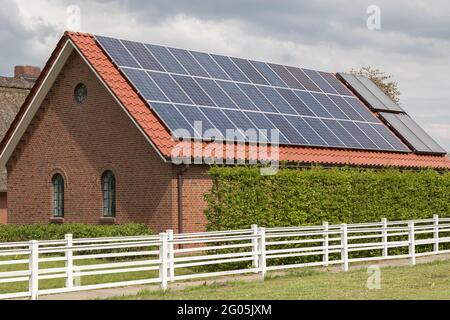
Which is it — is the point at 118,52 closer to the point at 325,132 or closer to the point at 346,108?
the point at 325,132

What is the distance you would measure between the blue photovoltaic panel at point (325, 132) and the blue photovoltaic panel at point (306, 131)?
1.02 feet

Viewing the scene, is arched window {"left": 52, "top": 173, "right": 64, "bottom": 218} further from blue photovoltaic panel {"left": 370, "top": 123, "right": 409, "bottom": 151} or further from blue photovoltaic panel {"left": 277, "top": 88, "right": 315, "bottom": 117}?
blue photovoltaic panel {"left": 370, "top": 123, "right": 409, "bottom": 151}

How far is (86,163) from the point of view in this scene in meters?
32.8

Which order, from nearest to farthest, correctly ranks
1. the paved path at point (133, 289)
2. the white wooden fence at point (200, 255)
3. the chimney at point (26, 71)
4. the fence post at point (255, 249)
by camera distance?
1. the paved path at point (133, 289)
2. the white wooden fence at point (200, 255)
3. the fence post at point (255, 249)
4. the chimney at point (26, 71)

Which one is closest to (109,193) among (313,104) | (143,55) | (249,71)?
(143,55)

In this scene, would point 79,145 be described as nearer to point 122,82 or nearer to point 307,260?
point 122,82

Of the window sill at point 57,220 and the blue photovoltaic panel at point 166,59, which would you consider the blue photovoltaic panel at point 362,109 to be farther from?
the window sill at point 57,220

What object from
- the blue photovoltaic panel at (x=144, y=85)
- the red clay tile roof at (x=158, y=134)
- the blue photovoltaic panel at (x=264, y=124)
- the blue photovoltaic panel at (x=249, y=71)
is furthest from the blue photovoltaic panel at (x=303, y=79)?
the blue photovoltaic panel at (x=144, y=85)

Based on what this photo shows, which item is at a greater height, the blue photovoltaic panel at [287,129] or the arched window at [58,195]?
the blue photovoltaic panel at [287,129]

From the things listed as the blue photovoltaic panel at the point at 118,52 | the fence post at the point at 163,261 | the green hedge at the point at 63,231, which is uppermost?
the blue photovoltaic panel at the point at 118,52

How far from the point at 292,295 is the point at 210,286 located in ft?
10.5

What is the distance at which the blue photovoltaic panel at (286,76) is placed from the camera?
124 feet

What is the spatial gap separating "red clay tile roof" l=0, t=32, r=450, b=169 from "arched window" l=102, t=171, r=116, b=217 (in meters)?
3.18
